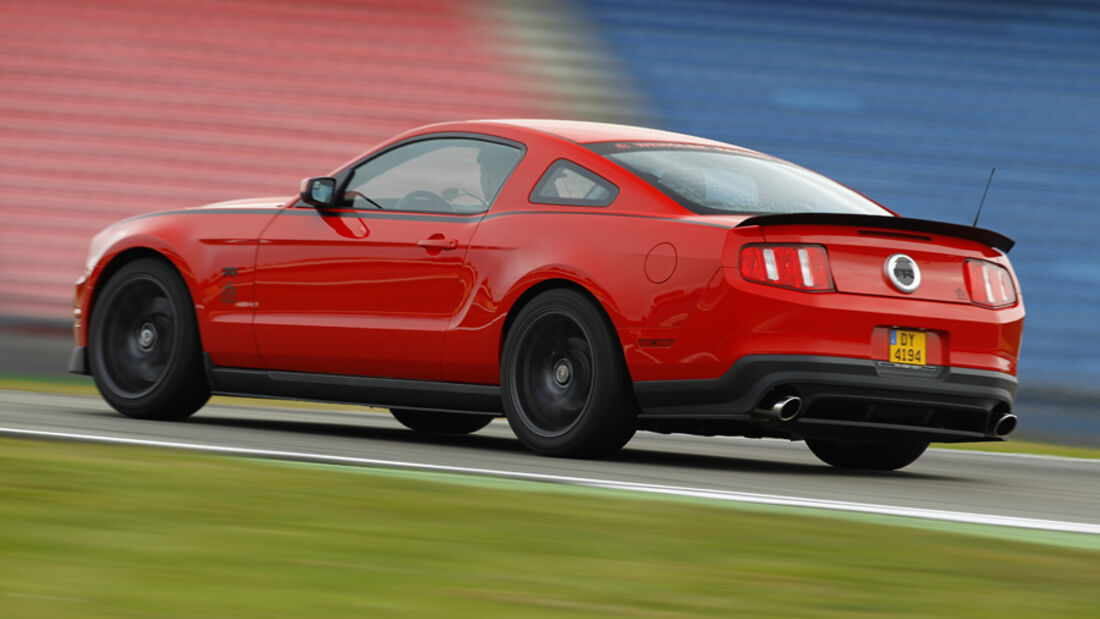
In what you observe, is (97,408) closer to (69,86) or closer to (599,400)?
(599,400)

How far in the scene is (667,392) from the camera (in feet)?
20.5

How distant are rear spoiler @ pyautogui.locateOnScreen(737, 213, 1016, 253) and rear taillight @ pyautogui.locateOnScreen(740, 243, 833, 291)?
0.30 ft

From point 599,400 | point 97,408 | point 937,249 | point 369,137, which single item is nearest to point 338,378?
point 599,400

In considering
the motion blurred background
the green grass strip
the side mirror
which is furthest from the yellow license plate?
the motion blurred background

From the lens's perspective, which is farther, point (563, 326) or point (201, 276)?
point (201, 276)

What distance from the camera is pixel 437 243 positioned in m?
6.99

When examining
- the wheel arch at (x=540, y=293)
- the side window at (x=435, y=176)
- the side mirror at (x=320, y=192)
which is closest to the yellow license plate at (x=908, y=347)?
the wheel arch at (x=540, y=293)

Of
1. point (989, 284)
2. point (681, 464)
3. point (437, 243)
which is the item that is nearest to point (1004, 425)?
point (989, 284)

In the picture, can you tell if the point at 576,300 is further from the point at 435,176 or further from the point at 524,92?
the point at 524,92

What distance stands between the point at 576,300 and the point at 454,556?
270cm

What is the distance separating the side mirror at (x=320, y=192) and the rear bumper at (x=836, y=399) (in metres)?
1.84

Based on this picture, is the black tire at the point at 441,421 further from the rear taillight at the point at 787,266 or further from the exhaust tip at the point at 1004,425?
the exhaust tip at the point at 1004,425

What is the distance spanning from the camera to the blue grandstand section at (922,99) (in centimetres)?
1417

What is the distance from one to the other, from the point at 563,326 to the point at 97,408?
126 inches
